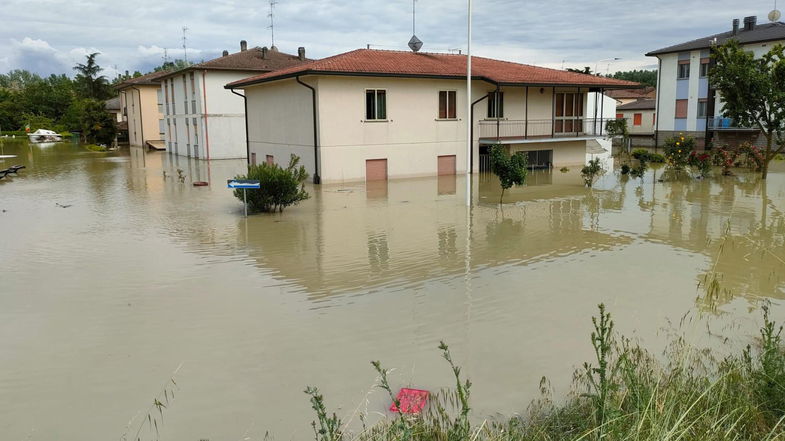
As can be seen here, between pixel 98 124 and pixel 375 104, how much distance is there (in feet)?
139

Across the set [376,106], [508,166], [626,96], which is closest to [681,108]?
[626,96]

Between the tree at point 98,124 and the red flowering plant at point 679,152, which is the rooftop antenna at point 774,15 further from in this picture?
the tree at point 98,124

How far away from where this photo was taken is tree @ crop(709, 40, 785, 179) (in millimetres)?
24359

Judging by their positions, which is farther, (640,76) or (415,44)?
(640,76)

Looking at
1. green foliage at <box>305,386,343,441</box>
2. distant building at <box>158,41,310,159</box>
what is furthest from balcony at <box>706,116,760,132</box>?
green foliage at <box>305,386,343,441</box>

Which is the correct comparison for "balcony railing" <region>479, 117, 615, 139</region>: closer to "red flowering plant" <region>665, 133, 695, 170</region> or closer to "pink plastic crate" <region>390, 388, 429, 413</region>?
"red flowering plant" <region>665, 133, 695, 170</region>

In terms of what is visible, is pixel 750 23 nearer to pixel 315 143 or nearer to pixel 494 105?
pixel 494 105

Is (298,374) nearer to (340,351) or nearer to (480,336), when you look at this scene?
(340,351)

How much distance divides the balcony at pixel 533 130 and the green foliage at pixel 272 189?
13799mm

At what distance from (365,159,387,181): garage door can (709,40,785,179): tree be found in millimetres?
14501

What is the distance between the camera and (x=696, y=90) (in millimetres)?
43500

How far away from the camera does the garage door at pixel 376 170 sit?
27000 millimetres

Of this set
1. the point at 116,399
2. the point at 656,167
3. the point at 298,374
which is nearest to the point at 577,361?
the point at 298,374

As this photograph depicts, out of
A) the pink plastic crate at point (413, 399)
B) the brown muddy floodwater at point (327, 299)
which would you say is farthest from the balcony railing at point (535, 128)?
the pink plastic crate at point (413, 399)
